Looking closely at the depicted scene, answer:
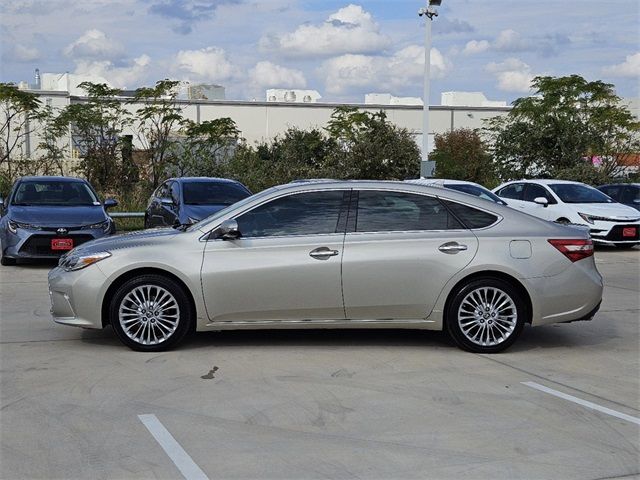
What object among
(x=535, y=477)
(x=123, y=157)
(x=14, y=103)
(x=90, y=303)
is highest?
(x=14, y=103)

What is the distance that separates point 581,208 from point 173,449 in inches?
561

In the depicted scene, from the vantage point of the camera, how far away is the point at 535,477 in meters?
4.52

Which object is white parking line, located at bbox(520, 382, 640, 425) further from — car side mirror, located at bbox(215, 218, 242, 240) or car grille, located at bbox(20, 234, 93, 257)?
car grille, located at bbox(20, 234, 93, 257)

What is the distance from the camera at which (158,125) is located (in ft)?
84.2

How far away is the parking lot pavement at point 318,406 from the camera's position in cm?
471

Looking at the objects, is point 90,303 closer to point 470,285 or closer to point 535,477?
point 470,285

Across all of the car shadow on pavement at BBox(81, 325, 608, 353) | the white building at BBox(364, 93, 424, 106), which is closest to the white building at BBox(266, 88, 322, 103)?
the white building at BBox(364, 93, 424, 106)

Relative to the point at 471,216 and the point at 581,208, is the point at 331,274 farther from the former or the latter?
the point at 581,208

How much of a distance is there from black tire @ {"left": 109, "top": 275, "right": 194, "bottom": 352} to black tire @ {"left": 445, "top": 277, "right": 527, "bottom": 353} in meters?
2.39

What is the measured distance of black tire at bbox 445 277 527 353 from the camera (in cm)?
737

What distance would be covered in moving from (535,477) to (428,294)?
2.93 m

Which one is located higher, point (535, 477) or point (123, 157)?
point (123, 157)

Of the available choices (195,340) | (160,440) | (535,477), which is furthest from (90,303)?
(535,477)

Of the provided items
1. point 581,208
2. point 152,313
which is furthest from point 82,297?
point 581,208
